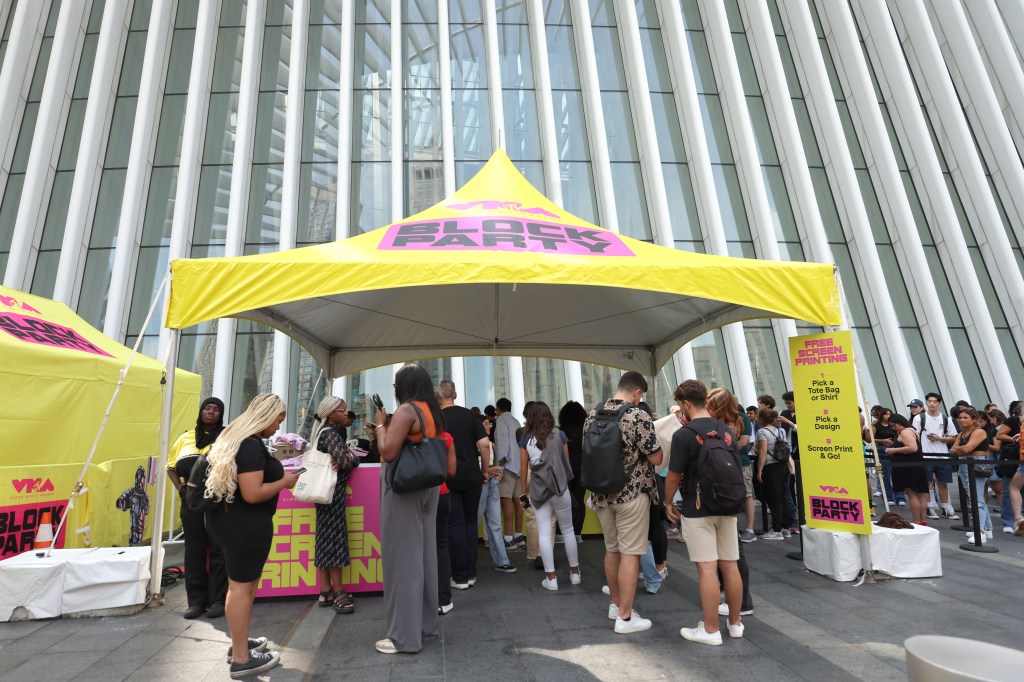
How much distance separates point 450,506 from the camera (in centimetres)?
528

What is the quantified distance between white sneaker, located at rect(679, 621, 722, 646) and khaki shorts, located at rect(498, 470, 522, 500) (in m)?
3.14

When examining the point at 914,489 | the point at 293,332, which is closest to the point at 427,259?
the point at 293,332

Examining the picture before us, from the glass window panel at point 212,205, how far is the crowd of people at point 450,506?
11925 mm

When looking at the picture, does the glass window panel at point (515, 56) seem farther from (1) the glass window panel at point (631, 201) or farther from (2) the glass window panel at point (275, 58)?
(2) the glass window panel at point (275, 58)

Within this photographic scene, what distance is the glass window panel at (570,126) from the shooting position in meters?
16.8

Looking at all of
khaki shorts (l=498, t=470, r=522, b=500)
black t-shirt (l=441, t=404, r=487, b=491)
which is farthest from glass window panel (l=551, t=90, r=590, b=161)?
black t-shirt (l=441, t=404, r=487, b=491)

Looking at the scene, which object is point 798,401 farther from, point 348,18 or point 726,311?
point 348,18

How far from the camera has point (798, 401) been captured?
622cm

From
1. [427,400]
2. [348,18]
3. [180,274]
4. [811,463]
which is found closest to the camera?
[427,400]

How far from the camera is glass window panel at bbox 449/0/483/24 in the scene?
1723cm

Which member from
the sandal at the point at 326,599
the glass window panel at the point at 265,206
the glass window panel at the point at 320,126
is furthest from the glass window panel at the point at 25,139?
the sandal at the point at 326,599

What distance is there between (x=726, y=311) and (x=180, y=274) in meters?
5.64

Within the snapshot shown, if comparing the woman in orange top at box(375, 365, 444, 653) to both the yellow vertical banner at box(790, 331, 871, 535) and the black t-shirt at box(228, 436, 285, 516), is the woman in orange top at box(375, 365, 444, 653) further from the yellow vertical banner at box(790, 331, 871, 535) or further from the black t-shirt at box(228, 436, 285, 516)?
the yellow vertical banner at box(790, 331, 871, 535)

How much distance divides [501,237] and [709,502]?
9.76ft
